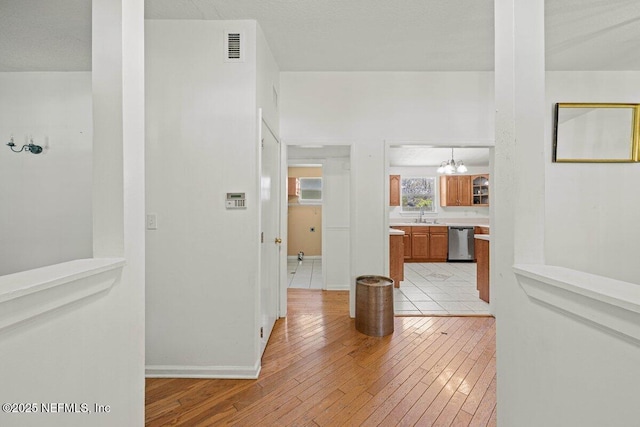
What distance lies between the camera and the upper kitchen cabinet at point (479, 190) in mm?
6375

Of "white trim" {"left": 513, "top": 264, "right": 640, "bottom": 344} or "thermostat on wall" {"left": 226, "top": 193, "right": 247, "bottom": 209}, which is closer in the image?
"white trim" {"left": 513, "top": 264, "right": 640, "bottom": 344}

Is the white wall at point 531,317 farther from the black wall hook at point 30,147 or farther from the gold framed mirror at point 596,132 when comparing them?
the black wall hook at point 30,147

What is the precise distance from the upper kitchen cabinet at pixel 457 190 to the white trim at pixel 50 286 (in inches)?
269

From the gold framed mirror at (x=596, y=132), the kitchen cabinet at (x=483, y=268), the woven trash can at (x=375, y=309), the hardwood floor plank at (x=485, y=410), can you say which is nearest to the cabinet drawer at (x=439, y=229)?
the kitchen cabinet at (x=483, y=268)

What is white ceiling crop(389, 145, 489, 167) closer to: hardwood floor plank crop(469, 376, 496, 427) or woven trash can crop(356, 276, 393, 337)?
woven trash can crop(356, 276, 393, 337)

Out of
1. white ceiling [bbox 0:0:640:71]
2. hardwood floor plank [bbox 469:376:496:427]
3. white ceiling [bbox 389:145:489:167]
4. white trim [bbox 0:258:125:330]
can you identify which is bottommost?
hardwood floor plank [bbox 469:376:496:427]

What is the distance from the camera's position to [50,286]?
71 centimetres

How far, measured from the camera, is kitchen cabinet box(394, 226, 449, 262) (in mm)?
6051

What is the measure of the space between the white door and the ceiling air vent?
19.7 inches

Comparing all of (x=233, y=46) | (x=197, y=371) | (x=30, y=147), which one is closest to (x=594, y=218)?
(x=233, y=46)

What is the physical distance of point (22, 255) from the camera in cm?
242

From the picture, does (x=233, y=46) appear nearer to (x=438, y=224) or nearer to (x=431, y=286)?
(x=431, y=286)

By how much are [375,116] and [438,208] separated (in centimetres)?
468

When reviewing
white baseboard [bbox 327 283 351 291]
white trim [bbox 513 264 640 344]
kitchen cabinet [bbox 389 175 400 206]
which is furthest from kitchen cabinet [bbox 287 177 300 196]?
white trim [bbox 513 264 640 344]
